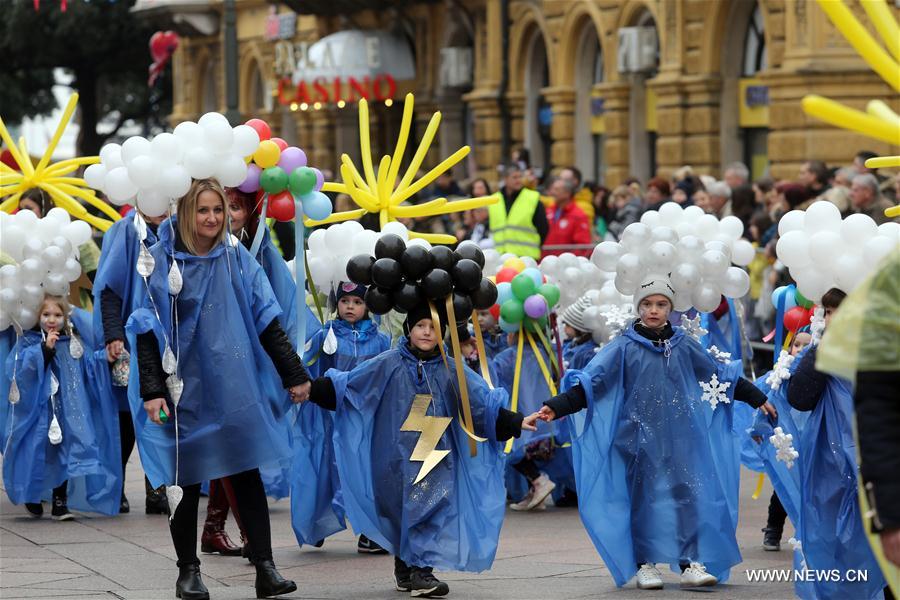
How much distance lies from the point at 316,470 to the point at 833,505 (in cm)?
268

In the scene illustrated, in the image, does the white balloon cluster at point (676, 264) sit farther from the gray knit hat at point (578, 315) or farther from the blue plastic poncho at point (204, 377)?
the blue plastic poncho at point (204, 377)

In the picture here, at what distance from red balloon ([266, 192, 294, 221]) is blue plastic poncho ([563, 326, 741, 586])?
1541mm

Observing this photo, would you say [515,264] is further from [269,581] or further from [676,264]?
[269,581]

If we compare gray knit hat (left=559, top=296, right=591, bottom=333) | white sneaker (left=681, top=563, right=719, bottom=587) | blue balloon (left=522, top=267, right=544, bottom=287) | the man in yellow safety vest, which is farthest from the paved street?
the man in yellow safety vest

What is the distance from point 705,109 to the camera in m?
20.8

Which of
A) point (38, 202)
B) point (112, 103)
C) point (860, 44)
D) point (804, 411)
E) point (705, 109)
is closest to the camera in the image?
point (860, 44)

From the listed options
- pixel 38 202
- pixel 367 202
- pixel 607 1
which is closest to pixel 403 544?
pixel 367 202

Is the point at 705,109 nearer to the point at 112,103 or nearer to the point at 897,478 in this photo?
the point at 897,478

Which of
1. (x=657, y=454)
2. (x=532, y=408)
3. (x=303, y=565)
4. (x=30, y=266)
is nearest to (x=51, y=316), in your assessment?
(x=30, y=266)

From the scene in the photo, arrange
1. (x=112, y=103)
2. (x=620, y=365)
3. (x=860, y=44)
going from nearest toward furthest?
(x=860, y=44), (x=620, y=365), (x=112, y=103)

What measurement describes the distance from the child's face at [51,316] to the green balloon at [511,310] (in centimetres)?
243

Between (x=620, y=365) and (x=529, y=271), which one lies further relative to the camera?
(x=529, y=271)

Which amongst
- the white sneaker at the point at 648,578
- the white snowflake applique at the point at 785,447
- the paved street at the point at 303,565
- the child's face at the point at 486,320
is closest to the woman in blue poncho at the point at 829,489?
the white snowflake applique at the point at 785,447

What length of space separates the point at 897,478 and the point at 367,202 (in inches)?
202
